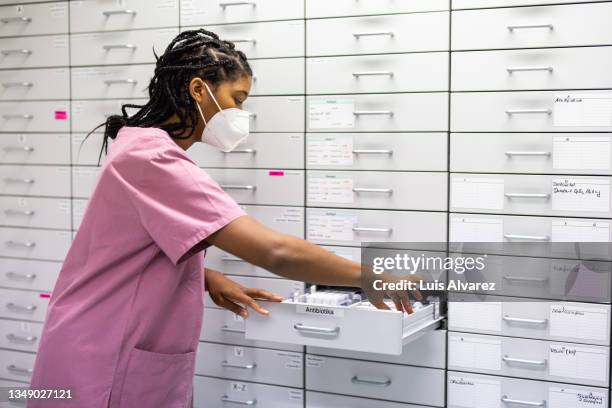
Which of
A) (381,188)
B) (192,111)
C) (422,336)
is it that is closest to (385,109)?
(381,188)

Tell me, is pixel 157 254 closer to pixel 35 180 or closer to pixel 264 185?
pixel 264 185

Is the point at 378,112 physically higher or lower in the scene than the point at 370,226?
higher

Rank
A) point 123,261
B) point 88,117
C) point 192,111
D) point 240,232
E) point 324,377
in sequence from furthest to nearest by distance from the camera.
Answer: point 88,117
point 324,377
point 192,111
point 123,261
point 240,232

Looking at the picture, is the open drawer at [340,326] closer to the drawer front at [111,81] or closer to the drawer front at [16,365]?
the drawer front at [111,81]

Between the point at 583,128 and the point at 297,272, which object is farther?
the point at 583,128

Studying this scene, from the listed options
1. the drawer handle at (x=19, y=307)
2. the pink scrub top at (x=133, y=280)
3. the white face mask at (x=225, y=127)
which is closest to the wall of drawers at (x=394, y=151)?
the drawer handle at (x=19, y=307)

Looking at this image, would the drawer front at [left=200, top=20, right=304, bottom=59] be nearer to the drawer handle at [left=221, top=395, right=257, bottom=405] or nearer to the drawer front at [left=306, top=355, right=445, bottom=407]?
the drawer front at [left=306, top=355, right=445, bottom=407]

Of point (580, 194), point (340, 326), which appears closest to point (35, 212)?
point (340, 326)

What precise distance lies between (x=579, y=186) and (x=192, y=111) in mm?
1389

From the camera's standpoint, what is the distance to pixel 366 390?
272 cm

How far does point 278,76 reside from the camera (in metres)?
2.76

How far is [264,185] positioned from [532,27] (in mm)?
1174

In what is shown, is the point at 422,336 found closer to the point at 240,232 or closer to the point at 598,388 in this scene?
the point at 598,388

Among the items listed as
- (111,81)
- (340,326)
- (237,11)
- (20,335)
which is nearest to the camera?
(340,326)
